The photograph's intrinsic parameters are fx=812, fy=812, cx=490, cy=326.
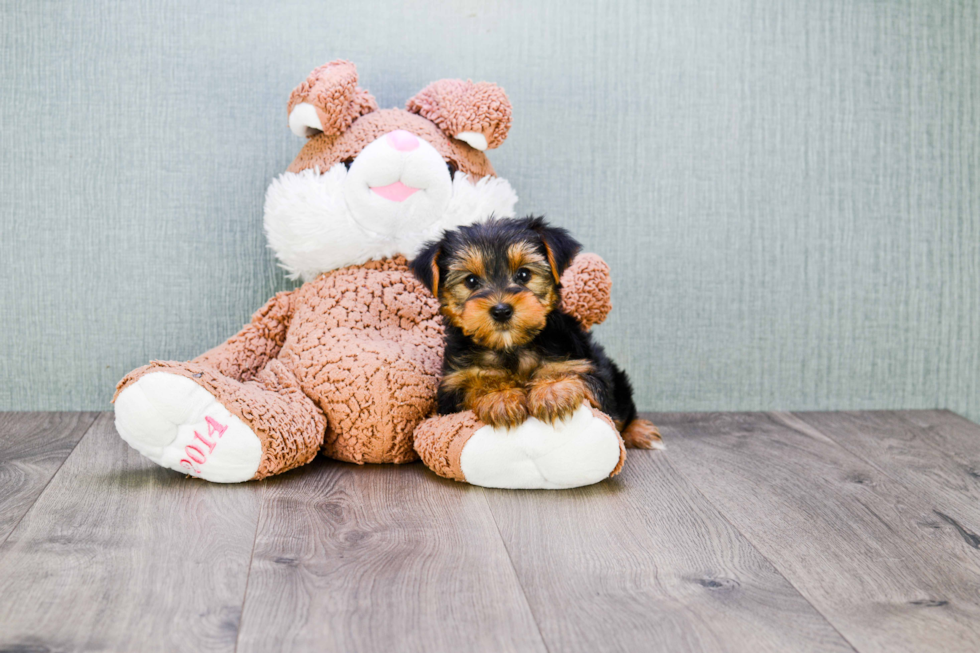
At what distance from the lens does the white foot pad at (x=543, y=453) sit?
189cm

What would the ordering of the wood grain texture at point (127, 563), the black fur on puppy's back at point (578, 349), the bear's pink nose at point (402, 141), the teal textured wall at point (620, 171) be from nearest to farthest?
1. the wood grain texture at point (127, 563)
2. the black fur on puppy's back at point (578, 349)
3. the bear's pink nose at point (402, 141)
4. the teal textured wall at point (620, 171)

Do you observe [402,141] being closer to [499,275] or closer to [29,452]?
[499,275]

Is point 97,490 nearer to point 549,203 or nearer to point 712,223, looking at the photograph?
point 549,203

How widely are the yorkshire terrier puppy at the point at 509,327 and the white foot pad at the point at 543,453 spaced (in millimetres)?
35

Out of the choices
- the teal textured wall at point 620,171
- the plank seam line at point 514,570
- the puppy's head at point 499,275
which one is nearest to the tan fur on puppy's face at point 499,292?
the puppy's head at point 499,275

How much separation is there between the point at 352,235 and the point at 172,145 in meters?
0.79

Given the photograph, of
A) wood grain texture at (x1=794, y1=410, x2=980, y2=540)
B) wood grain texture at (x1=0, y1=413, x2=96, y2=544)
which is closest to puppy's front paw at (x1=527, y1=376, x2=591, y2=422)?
wood grain texture at (x1=794, y1=410, x2=980, y2=540)

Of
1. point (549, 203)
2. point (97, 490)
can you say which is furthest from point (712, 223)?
point (97, 490)

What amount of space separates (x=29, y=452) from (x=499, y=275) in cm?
141

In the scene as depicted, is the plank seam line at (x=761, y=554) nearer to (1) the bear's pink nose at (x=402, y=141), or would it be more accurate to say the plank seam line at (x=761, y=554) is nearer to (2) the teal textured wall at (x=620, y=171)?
(2) the teal textured wall at (x=620, y=171)

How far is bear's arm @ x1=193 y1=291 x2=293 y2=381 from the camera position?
2280mm

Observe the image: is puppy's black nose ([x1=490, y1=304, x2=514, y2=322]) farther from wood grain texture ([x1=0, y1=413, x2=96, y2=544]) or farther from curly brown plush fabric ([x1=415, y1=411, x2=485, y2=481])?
wood grain texture ([x1=0, y1=413, x2=96, y2=544])

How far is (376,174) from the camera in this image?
2.18 m

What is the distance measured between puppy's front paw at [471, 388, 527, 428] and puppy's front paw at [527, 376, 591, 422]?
24 millimetres
